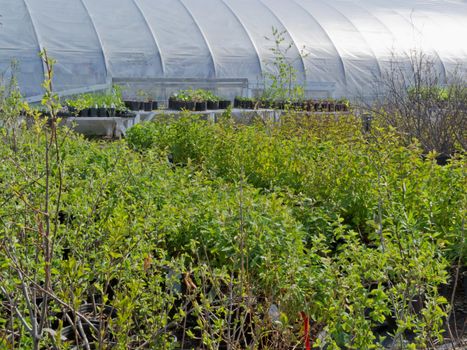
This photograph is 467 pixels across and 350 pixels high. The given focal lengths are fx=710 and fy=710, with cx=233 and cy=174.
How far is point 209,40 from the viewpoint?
13969 millimetres

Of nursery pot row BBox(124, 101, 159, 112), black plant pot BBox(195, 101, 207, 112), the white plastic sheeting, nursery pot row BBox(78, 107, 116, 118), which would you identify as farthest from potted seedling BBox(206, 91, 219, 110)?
nursery pot row BBox(78, 107, 116, 118)

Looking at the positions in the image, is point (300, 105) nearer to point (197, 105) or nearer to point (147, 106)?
point (197, 105)

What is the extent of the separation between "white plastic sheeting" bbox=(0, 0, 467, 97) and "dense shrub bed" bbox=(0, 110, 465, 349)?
6852mm

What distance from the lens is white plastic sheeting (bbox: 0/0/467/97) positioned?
1258 cm

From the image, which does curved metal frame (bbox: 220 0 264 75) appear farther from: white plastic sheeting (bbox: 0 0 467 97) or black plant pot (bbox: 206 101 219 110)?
black plant pot (bbox: 206 101 219 110)

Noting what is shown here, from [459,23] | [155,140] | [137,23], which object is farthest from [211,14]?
[155,140]

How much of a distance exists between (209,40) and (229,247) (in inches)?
436

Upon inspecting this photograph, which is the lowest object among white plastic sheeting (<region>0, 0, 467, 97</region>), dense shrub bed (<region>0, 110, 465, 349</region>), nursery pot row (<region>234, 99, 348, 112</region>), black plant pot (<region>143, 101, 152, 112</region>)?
dense shrub bed (<region>0, 110, 465, 349</region>)

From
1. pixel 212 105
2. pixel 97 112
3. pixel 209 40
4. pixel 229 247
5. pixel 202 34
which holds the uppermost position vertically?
pixel 202 34

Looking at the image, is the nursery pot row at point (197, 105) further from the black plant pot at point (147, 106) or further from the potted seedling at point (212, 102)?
the black plant pot at point (147, 106)

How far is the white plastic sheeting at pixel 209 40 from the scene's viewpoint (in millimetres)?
12578

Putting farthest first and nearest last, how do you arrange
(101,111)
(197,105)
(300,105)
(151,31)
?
(151,31), (197,105), (300,105), (101,111)

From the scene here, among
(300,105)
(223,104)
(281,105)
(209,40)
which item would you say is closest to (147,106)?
(223,104)

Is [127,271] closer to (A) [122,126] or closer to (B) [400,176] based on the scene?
(B) [400,176]
